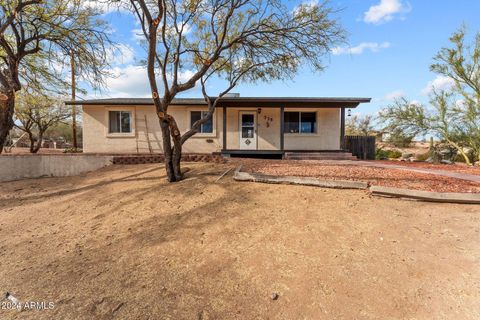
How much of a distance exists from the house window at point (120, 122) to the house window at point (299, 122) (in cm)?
835

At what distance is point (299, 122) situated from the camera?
14461mm

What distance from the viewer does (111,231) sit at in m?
4.40

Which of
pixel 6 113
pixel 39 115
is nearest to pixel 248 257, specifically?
pixel 6 113

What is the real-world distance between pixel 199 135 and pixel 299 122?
5426 mm

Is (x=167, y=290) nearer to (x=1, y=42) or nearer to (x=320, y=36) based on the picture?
(x=320, y=36)

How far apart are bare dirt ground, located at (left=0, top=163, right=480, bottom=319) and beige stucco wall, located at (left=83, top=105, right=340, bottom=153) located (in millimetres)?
8638

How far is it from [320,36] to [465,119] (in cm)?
1236

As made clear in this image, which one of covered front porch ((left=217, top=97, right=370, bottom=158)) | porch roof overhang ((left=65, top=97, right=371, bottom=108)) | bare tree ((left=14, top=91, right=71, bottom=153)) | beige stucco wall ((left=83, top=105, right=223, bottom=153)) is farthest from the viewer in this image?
bare tree ((left=14, top=91, right=71, bottom=153))

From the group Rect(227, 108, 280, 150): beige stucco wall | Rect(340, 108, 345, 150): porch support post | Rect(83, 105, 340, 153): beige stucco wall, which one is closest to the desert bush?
Rect(340, 108, 345, 150): porch support post

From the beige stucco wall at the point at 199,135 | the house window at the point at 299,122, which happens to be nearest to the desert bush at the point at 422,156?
the beige stucco wall at the point at 199,135

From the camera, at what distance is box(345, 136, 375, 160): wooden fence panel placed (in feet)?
49.5

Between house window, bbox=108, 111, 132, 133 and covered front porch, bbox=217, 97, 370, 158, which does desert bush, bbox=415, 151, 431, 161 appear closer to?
covered front porch, bbox=217, 97, 370, 158

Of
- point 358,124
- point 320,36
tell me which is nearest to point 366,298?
point 320,36

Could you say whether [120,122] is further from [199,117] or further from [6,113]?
[6,113]
